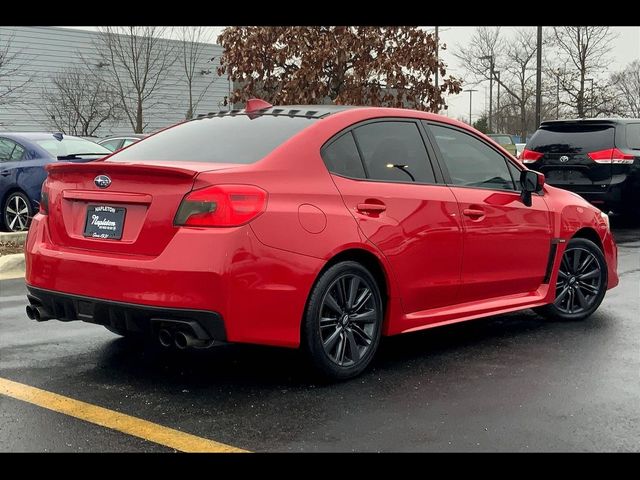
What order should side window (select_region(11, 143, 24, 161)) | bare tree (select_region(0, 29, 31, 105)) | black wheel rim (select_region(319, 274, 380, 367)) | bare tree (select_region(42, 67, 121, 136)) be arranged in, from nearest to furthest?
1. black wheel rim (select_region(319, 274, 380, 367))
2. side window (select_region(11, 143, 24, 161))
3. bare tree (select_region(0, 29, 31, 105))
4. bare tree (select_region(42, 67, 121, 136))

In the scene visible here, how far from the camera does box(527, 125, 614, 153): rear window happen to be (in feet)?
41.7

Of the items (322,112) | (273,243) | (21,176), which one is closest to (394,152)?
(322,112)

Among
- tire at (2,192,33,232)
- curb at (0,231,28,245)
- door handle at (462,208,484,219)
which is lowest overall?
curb at (0,231,28,245)

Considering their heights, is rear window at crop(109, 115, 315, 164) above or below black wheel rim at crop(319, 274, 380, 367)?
above

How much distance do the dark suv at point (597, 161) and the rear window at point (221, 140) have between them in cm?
846

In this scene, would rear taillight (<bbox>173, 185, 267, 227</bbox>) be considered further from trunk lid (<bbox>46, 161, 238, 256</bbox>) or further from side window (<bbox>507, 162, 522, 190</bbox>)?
side window (<bbox>507, 162, 522, 190</bbox>)

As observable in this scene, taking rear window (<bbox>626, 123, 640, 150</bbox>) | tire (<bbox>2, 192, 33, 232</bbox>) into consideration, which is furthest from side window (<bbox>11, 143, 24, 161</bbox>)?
rear window (<bbox>626, 123, 640, 150</bbox>)

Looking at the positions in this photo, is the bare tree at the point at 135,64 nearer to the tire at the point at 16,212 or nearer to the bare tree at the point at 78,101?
the bare tree at the point at 78,101

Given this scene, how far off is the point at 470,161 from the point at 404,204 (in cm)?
96

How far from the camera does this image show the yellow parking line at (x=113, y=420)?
3734 millimetres

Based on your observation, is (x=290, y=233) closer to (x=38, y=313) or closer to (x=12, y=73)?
(x=38, y=313)

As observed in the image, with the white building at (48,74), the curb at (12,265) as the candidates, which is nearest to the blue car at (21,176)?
the curb at (12,265)

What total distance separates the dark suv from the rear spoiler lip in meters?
9.42
